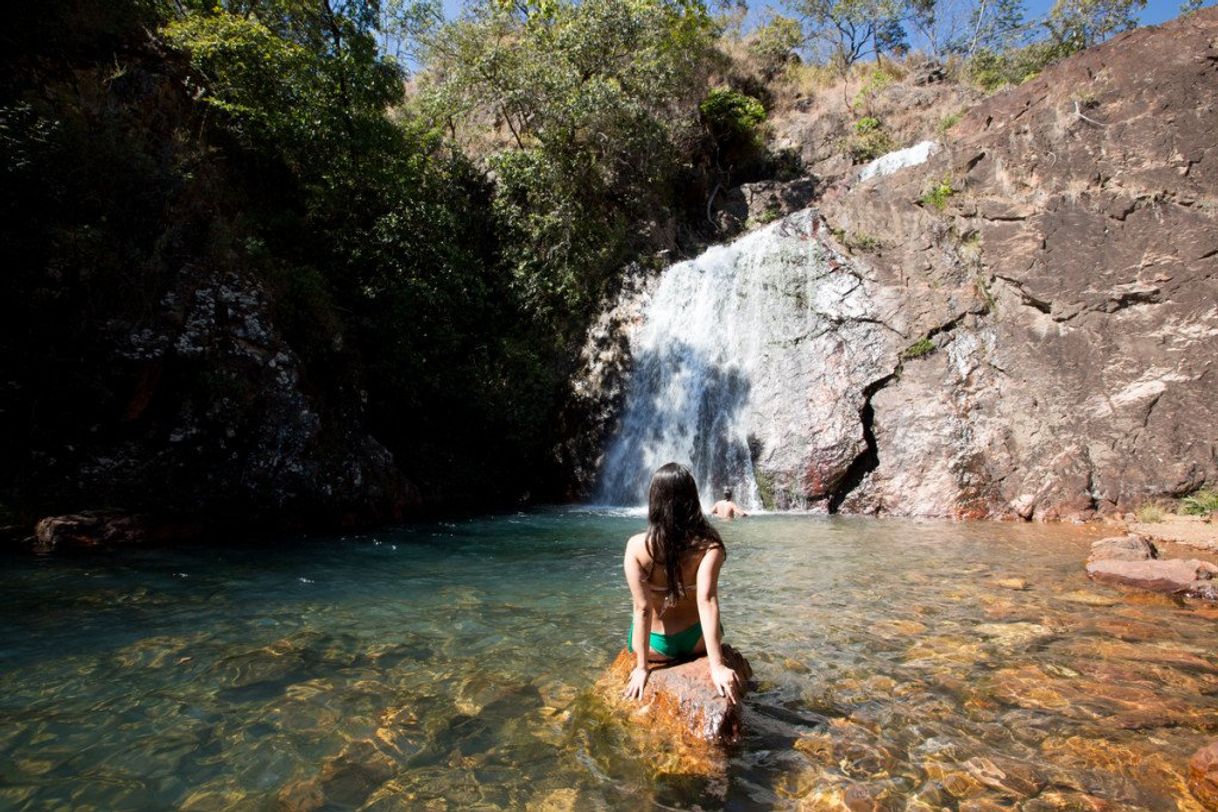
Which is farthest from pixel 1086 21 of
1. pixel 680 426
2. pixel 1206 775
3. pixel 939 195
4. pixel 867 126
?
pixel 1206 775

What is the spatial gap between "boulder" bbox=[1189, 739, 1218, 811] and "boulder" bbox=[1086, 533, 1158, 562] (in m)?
4.76

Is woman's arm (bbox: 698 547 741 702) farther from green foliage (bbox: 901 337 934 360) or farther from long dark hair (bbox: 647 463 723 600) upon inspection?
green foliage (bbox: 901 337 934 360)

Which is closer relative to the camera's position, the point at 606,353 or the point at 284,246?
the point at 284,246

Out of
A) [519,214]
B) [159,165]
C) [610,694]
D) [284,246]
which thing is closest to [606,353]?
[519,214]

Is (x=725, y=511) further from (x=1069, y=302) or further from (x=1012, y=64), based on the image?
(x=1012, y=64)

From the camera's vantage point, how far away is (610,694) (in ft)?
12.1

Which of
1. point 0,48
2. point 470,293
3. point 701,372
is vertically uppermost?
point 0,48

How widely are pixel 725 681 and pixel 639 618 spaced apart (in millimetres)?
534

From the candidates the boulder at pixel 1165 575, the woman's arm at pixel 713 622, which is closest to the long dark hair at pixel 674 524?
the woman's arm at pixel 713 622

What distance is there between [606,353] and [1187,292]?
12074 millimetres

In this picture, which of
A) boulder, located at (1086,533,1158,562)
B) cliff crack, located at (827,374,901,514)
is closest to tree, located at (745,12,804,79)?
cliff crack, located at (827,374,901,514)

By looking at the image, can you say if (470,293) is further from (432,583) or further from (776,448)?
(432,583)

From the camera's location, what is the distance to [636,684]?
3455 mm

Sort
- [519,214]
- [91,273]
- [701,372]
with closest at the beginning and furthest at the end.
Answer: [91,273] → [701,372] → [519,214]
